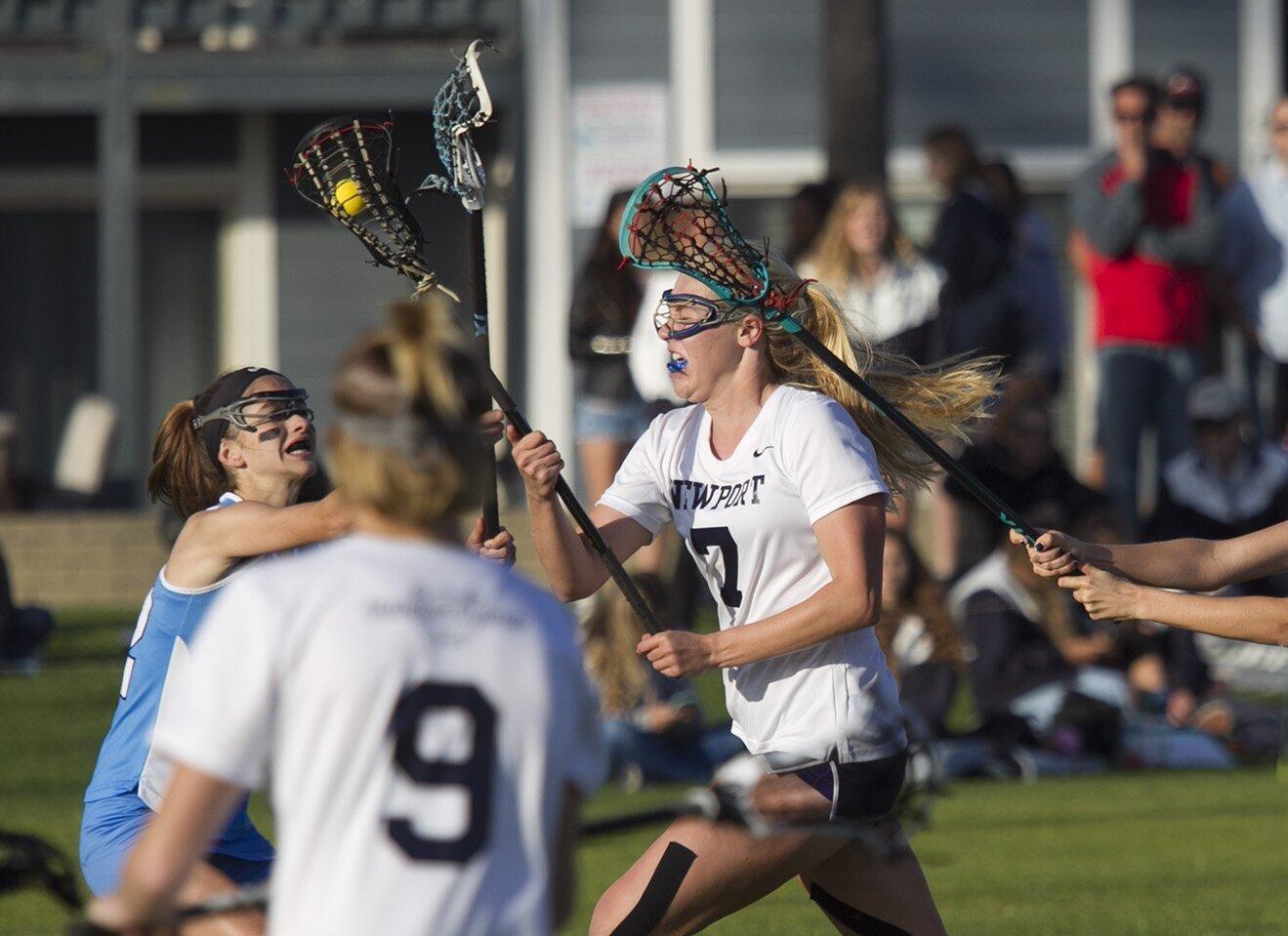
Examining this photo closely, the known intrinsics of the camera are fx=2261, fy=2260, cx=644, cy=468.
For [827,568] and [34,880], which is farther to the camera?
[827,568]

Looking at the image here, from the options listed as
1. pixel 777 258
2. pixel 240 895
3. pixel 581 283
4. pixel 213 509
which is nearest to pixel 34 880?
pixel 240 895

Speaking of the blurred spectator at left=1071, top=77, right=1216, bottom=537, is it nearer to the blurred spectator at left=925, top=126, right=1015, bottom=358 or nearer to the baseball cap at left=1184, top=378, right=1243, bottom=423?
the baseball cap at left=1184, top=378, right=1243, bottom=423

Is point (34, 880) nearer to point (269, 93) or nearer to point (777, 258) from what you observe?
point (777, 258)

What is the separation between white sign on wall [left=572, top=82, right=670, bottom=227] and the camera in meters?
16.2

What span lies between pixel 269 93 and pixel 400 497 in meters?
13.7

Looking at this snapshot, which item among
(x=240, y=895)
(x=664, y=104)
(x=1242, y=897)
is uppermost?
(x=664, y=104)

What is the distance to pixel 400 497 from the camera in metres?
3.25

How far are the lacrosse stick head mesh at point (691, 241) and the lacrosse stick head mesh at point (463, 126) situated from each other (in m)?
0.37

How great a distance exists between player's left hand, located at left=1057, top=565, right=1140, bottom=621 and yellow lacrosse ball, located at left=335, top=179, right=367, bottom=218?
1.88 meters

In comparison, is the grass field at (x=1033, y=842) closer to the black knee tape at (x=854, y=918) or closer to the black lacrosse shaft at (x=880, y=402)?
the black knee tape at (x=854, y=918)

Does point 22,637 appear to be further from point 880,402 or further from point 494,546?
point 880,402

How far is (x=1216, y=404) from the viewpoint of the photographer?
11633 mm

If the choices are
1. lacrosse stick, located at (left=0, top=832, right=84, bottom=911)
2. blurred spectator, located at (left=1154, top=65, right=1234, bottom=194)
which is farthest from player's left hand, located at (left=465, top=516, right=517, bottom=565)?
blurred spectator, located at (left=1154, top=65, right=1234, bottom=194)

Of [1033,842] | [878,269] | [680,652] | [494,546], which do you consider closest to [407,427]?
[680,652]
